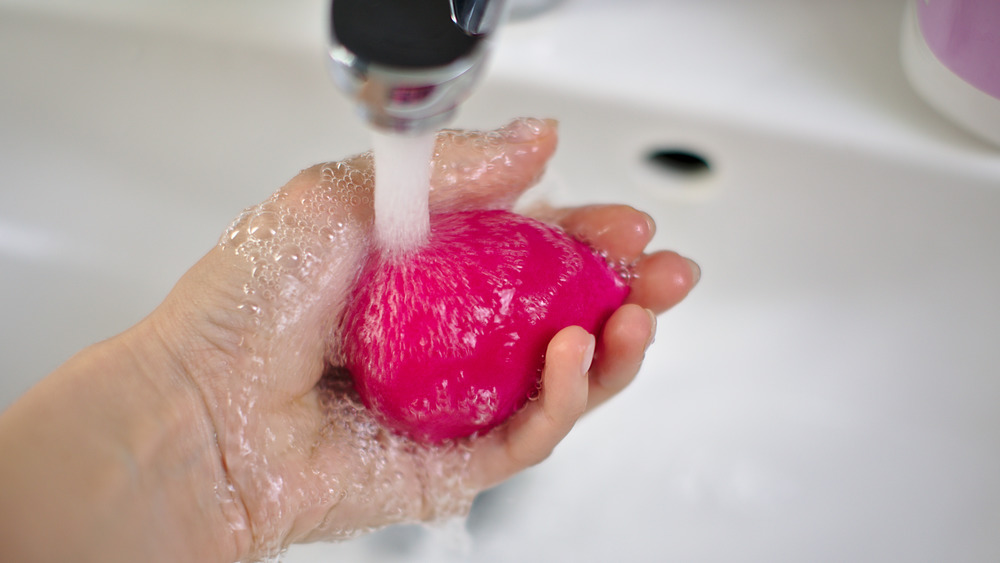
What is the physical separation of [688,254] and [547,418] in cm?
30

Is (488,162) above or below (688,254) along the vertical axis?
above

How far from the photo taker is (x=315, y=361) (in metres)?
0.52

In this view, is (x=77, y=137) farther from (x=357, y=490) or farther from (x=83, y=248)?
(x=357, y=490)

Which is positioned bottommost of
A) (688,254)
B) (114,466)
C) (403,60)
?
(688,254)

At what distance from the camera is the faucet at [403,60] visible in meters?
0.29

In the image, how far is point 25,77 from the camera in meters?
0.75

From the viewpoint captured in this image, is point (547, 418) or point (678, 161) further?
point (678, 161)

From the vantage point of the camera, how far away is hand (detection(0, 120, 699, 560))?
49 centimetres

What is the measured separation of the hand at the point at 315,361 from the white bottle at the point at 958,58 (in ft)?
0.72

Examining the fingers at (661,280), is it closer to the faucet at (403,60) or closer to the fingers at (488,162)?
the fingers at (488,162)

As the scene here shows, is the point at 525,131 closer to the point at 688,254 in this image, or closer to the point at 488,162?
the point at 488,162

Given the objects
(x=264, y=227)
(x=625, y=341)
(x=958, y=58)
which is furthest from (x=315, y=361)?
(x=958, y=58)

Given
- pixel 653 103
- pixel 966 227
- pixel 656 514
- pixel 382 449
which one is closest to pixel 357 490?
pixel 382 449

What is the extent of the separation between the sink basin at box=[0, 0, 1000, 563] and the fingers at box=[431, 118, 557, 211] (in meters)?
0.10
